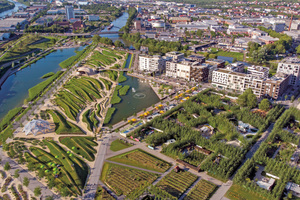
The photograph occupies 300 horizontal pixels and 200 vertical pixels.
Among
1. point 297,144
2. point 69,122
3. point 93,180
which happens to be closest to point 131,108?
point 69,122

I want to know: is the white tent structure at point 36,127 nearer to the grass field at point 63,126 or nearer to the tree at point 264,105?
the grass field at point 63,126

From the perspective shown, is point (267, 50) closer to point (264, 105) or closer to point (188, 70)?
point (188, 70)

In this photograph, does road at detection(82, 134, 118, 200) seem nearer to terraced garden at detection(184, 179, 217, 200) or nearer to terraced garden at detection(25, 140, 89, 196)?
terraced garden at detection(25, 140, 89, 196)

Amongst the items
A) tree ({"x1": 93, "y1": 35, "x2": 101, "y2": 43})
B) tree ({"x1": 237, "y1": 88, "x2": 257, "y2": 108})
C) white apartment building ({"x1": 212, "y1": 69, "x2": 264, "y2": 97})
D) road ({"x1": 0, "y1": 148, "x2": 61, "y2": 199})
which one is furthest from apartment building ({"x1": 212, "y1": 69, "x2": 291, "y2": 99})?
tree ({"x1": 93, "y1": 35, "x2": 101, "y2": 43})

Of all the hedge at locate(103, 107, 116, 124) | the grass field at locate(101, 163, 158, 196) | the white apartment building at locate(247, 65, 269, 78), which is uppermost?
the white apartment building at locate(247, 65, 269, 78)

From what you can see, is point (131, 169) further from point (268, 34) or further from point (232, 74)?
point (268, 34)

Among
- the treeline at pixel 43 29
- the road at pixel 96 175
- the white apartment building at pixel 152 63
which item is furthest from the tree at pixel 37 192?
the treeline at pixel 43 29
